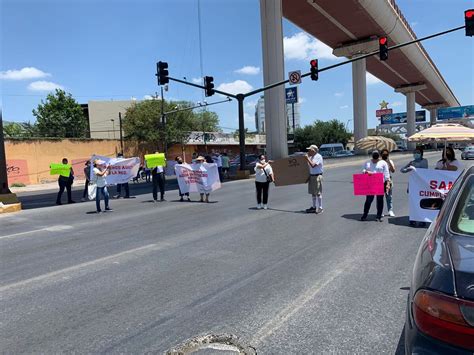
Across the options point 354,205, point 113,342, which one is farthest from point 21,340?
point 354,205

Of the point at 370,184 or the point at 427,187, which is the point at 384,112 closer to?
the point at 370,184

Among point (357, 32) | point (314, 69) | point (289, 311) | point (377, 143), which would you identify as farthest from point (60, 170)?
point (357, 32)

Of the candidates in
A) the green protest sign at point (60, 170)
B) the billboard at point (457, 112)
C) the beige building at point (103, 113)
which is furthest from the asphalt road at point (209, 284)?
the billboard at point (457, 112)

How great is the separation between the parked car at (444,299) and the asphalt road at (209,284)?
4.46 feet

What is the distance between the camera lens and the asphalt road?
3938 mm

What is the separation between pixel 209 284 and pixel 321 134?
304ft

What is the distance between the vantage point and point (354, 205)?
12477mm

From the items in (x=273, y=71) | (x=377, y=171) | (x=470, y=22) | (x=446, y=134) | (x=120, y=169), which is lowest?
(x=377, y=171)

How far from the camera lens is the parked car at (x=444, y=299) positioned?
6.88 ft

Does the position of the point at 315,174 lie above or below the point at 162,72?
below

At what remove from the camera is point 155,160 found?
51.2 ft

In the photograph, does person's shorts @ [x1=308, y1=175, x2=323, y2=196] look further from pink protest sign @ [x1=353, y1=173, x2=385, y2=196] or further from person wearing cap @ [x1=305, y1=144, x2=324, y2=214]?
pink protest sign @ [x1=353, y1=173, x2=385, y2=196]

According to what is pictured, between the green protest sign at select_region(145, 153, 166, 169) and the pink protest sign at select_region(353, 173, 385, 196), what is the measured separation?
304 inches

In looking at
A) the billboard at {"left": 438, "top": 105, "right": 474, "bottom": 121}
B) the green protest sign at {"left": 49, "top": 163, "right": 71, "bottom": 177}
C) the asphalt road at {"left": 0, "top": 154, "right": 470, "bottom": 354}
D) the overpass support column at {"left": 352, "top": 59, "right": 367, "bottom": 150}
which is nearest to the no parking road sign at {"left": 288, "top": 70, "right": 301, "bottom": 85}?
the green protest sign at {"left": 49, "top": 163, "right": 71, "bottom": 177}
